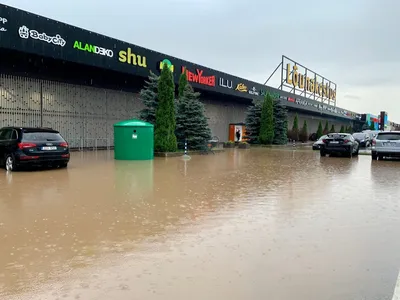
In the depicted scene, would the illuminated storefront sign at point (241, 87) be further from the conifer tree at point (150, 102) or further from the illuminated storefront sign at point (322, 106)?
the conifer tree at point (150, 102)

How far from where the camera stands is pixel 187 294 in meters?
3.69

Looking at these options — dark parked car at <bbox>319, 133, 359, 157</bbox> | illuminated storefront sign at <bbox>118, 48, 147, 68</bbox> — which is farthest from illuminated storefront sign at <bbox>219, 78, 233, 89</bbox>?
dark parked car at <bbox>319, 133, 359, 157</bbox>

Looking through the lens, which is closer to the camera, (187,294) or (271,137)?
(187,294)

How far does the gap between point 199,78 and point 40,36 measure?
1356 centimetres

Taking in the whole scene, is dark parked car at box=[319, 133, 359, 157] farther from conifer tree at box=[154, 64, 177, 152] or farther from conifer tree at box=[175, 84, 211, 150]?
conifer tree at box=[154, 64, 177, 152]

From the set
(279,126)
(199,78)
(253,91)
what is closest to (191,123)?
(199,78)

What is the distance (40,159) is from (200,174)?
208 inches

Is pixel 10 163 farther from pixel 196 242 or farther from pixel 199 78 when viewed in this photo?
pixel 199 78

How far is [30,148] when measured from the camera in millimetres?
12414

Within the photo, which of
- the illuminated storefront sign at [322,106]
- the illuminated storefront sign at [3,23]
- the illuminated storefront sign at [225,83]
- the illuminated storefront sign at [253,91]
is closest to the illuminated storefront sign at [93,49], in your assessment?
the illuminated storefront sign at [3,23]

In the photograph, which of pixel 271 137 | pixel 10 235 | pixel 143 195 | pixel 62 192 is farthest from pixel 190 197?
pixel 271 137

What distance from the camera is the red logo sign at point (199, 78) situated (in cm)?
2795

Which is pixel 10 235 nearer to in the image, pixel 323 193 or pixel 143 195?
pixel 143 195

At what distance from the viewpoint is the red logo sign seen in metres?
28.0
